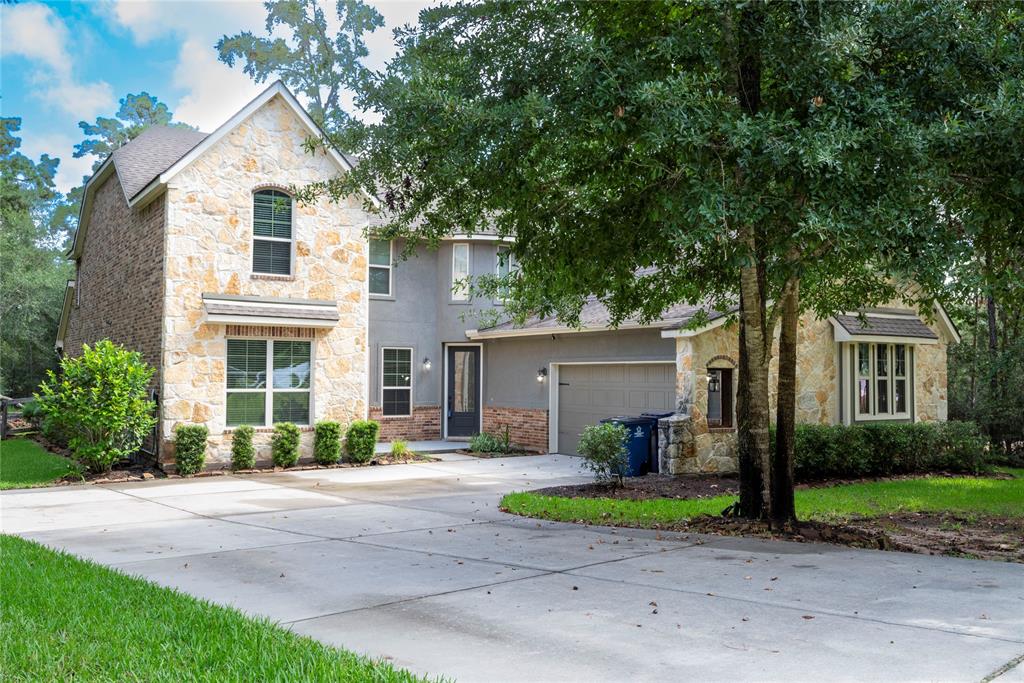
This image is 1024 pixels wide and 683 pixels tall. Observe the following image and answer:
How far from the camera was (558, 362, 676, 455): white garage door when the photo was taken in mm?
16953

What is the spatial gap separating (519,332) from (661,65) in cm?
1212

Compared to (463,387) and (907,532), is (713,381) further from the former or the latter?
(463,387)

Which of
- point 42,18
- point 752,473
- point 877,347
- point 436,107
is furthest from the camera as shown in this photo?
point 877,347

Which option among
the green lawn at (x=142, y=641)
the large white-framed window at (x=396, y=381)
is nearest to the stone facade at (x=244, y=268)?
the large white-framed window at (x=396, y=381)

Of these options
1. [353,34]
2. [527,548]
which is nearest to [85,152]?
[353,34]

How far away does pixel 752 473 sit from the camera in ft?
32.6

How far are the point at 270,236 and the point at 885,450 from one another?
12.8 meters

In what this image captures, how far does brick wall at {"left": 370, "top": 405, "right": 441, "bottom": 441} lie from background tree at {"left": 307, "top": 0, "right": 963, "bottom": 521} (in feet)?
39.0

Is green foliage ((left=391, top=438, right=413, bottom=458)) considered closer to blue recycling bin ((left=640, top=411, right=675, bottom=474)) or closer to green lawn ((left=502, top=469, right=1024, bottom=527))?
blue recycling bin ((left=640, top=411, right=675, bottom=474))

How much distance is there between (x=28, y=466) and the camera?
16.3 m

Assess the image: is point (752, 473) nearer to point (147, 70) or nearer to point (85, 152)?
point (147, 70)

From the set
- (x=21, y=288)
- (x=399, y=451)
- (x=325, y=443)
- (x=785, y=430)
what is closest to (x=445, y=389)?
(x=399, y=451)

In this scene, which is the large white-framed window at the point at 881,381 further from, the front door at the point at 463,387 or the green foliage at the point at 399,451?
the green foliage at the point at 399,451

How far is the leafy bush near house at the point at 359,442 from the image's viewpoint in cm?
1733
